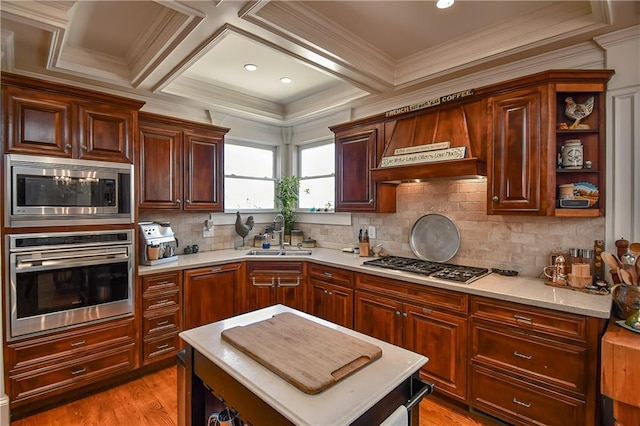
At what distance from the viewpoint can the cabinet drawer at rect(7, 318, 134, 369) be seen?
224 cm

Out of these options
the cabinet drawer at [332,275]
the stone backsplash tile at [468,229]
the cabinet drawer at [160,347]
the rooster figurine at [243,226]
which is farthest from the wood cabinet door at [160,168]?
the cabinet drawer at [332,275]

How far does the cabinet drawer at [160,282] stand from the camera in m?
2.81

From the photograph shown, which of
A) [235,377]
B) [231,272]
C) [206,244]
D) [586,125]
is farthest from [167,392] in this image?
[586,125]

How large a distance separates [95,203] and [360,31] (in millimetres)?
2482

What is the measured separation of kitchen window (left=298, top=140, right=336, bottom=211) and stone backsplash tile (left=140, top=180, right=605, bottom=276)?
0.50m

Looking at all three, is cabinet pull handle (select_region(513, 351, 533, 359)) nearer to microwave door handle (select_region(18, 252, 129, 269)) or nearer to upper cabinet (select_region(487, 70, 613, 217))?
upper cabinet (select_region(487, 70, 613, 217))

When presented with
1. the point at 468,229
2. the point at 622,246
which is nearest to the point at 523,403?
the point at 622,246

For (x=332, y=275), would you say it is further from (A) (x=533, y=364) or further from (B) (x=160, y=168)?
(B) (x=160, y=168)

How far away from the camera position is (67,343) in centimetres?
242

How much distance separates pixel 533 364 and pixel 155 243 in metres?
3.15

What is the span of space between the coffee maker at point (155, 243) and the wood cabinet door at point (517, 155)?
9.54ft

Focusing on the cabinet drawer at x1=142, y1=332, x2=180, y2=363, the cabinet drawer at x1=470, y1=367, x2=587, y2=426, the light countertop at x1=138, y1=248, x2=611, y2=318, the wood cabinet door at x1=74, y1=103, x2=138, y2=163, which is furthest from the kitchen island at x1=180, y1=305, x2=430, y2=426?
the wood cabinet door at x1=74, y1=103, x2=138, y2=163

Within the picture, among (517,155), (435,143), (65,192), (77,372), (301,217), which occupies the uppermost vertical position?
(435,143)

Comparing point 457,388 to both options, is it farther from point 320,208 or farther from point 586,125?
point 320,208
